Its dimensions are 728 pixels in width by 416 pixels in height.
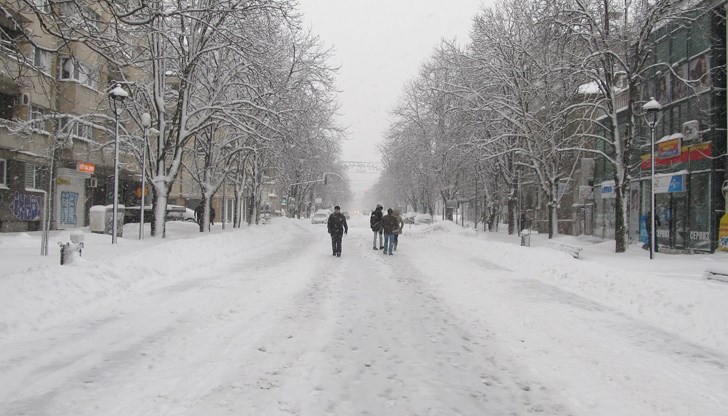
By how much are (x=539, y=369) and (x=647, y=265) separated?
414 inches

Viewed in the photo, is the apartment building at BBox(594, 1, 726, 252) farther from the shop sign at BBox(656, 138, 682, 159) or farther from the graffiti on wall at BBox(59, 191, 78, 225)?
the graffiti on wall at BBox(59, 191, 78, 225)

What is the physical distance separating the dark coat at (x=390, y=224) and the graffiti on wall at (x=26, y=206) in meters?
17.4

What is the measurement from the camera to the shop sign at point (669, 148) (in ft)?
68.8

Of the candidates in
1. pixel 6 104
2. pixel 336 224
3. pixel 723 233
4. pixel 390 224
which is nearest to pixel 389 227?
pixel 390 224

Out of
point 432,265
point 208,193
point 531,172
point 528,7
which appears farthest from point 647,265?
point 531,172

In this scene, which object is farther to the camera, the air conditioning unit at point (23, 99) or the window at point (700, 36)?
the air conditioning unit at point (23, 99)

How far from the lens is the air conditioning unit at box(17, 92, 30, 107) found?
23.4 metres

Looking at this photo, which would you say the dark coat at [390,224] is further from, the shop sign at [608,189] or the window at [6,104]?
the window at [6,104]

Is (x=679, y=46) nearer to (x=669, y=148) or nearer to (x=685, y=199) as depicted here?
(x=669, y=148)

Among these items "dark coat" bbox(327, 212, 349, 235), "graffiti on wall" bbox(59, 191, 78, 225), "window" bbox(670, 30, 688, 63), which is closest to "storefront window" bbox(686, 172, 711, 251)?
"window" bbox(670, 30, 688, 63)

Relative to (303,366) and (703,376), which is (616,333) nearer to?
(703,376)

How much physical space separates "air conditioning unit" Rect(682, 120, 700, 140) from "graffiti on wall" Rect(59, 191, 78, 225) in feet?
98.0

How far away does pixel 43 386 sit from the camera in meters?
4.40

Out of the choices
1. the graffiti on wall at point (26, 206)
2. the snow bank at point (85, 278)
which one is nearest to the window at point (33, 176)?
the graffiti on wall at point (26, 206)
